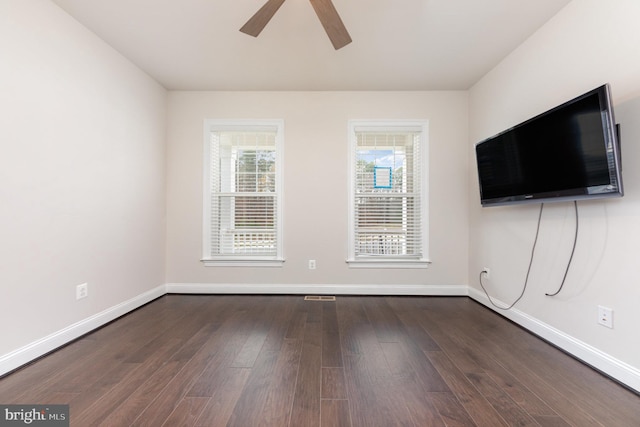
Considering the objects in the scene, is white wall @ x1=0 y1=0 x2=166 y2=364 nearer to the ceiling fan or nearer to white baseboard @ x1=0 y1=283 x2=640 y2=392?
white baseboard @ x1=0 y1=283 x2=640 y2=392

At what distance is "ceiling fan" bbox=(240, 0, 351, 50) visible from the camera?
1754mm

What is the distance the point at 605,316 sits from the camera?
1845mm

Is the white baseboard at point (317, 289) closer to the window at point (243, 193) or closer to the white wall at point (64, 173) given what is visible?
the window at point (243, 193)

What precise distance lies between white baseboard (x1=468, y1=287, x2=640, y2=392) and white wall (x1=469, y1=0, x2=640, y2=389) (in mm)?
20

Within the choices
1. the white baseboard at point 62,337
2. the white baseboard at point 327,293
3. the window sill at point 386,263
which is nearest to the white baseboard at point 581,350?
the white baseboard at point 327,293

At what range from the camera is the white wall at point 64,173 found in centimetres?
183

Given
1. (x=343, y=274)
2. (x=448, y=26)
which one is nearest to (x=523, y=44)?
(x=448, y=26)

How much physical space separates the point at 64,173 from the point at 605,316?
409 centimetres

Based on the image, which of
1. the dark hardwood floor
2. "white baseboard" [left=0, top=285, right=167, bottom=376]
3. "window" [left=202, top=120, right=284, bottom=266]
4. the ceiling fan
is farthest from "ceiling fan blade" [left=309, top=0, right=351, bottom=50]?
"white baseboard" [left=0, top=285, right=167, bottom=376]

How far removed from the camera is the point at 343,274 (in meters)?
3.59

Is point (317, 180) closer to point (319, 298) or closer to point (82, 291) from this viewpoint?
point (319, 298)

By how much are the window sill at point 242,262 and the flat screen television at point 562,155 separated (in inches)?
103

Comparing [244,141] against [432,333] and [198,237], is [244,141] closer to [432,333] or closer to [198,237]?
[198,237]

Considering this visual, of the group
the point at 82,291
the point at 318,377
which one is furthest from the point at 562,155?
the point at 82,291
